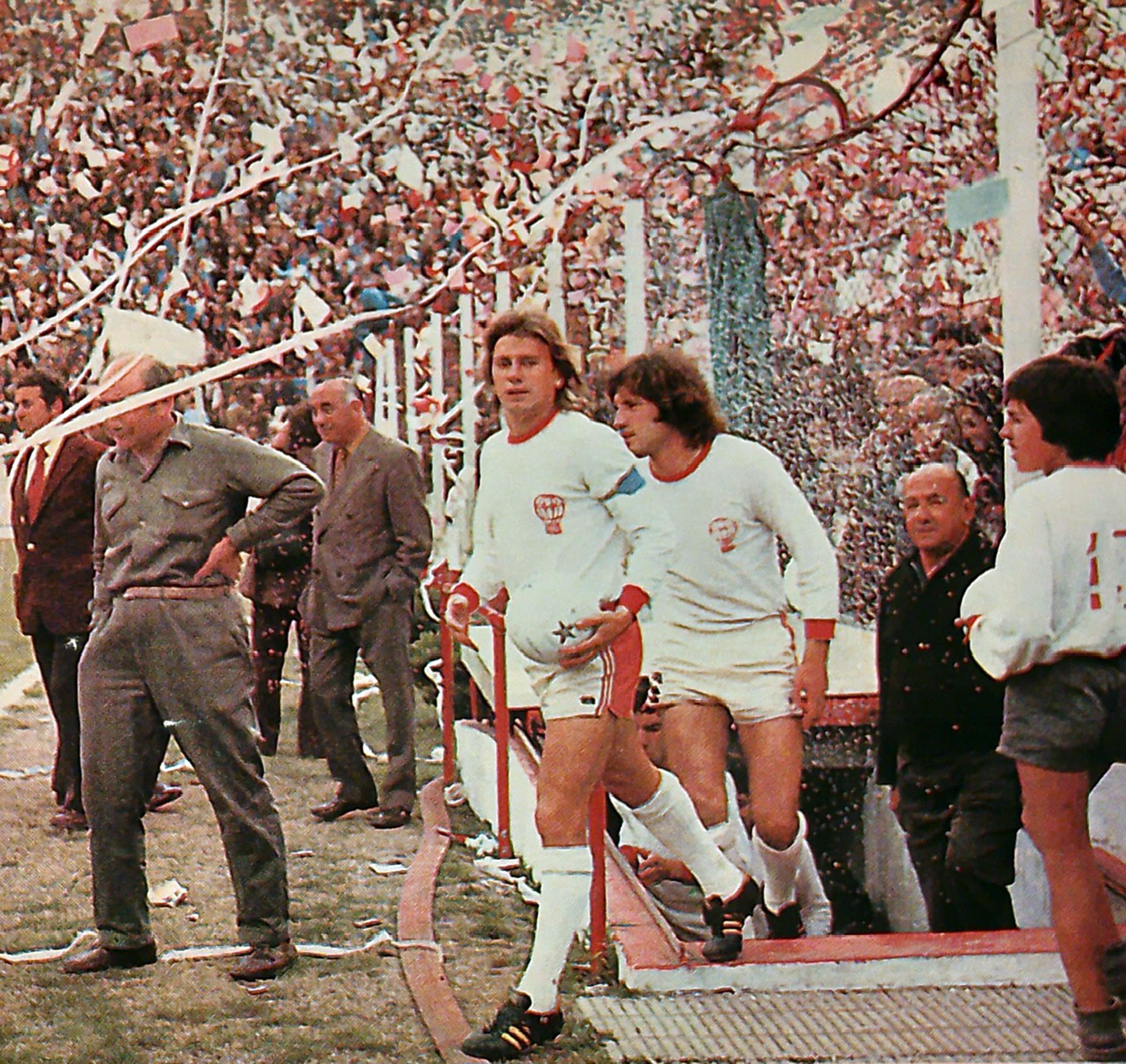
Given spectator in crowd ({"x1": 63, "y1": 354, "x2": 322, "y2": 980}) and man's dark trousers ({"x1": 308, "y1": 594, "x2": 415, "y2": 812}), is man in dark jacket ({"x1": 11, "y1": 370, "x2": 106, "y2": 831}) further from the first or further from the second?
man's dark trousers ({"x1": 308, "y1": 594, "x2": 415, "y2": 812})

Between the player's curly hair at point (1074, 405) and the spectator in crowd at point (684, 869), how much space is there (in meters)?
0.91

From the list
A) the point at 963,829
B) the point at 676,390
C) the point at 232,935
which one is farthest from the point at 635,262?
the point at 232,935

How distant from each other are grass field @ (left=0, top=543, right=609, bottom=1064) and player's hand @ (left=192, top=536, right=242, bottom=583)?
0.33 metres

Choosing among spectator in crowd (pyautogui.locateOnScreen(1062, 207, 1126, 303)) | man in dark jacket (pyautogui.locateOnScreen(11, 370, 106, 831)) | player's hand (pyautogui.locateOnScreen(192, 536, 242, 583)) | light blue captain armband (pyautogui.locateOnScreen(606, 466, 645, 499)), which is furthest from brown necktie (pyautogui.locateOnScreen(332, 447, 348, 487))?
spectator in crowd (pyautogui.locateOnScreen(1062, 207, 1126, 303))

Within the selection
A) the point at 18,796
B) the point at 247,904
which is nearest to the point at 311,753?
the point at 247,904

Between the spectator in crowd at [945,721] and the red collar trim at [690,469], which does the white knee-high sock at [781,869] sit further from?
the red collar trim at [690,469]

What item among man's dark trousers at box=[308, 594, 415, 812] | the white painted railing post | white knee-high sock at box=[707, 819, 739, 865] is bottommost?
white knee-high sock at box=[707, 819, 739, 865]

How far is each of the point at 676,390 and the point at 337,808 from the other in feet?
3.45

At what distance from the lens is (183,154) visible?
307 cm

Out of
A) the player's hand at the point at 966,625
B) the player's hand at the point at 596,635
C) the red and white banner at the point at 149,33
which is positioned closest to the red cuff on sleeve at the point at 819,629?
the player's hand at the point at 966,625

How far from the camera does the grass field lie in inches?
113

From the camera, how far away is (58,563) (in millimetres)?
3117

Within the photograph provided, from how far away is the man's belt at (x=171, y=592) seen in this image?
118 inches

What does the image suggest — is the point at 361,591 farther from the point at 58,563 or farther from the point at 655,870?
the point at 655,870
